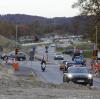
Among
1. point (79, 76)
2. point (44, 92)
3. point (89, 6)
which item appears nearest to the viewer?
point (44, 92)

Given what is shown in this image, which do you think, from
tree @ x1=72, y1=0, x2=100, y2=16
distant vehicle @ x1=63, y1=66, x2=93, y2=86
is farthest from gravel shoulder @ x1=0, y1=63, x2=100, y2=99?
tree @ x1=72, y1=0, x2=100, y2=16

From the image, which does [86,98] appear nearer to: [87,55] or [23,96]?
[23,96]

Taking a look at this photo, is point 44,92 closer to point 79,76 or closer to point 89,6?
point 79,76

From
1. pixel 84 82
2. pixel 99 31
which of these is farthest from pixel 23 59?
pixel 84 82

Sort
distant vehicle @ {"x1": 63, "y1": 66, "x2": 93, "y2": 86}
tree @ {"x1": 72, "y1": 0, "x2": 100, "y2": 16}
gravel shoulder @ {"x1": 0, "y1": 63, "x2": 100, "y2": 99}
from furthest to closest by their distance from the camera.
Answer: tree @ {"x1": 72, "y1": 0, "x2": 100, "y2": 16}, distant vehicle @ {"x1": 63, "y1": 66, "x2": 93, "y2": 86}, gravel shoulder @ {"x1": 0, "y1": 63, "x2": 100, "y2": 99}

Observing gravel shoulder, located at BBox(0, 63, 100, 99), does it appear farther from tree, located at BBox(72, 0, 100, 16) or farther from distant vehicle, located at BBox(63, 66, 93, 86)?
tree, located at BBox(72, 0, 100, 16)

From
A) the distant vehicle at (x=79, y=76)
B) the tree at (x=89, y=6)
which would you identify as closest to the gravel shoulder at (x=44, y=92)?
the distant vehicle at (x=79, y=76)

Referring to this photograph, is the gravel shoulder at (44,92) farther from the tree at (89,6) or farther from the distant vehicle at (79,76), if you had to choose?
the tree at (89,6)

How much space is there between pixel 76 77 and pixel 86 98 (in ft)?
61.5

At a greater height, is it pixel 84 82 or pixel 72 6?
pixel 72 6

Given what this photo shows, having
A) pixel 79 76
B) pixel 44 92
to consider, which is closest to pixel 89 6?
pixel 79 76

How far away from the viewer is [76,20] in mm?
91375

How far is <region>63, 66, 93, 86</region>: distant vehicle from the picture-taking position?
39.7 metres

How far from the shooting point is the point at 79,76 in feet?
130
